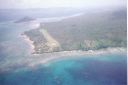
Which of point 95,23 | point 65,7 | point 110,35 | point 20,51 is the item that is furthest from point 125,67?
point 20,51

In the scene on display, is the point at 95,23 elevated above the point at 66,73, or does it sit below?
above

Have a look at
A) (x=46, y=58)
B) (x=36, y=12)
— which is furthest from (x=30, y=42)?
(x=36, y=12)

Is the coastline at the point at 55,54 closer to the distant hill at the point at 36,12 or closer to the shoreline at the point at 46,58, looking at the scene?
the shoreline at the point at 46,58

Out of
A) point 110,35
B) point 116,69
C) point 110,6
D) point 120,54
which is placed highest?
point 110,6

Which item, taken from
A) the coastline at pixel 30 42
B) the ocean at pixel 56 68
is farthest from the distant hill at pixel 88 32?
the ocean at pixel 56 68

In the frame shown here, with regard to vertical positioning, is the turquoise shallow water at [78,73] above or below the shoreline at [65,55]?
below

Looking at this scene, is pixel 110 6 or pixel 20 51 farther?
pixel 110 6

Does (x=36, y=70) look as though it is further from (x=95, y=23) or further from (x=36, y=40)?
(x=95, y=23)

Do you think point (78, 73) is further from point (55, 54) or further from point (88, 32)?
point (88, 32)
